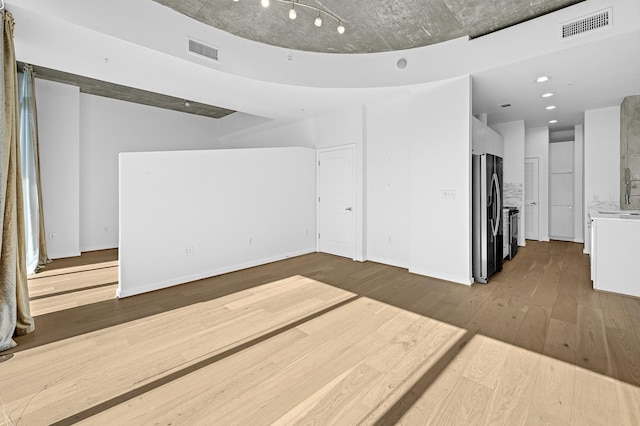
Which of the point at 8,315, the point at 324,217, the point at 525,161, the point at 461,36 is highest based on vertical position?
the point at 461,36

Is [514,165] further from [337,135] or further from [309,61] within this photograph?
[309,61]

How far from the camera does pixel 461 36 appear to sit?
3.99m

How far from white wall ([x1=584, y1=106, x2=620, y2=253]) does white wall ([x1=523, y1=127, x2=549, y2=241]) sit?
1.26 metres

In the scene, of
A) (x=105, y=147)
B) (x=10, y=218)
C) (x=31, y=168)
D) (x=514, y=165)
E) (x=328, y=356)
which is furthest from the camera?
(x=514, y=165)

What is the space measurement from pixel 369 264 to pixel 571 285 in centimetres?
286

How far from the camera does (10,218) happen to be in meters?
2.63

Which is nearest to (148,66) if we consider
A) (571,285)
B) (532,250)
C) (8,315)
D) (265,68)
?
(265,68)

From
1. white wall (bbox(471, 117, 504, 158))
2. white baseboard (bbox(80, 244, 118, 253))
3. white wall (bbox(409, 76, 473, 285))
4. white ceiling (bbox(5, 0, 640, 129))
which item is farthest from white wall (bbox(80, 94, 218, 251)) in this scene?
white wall (bbox(471, 117, 504, 158))

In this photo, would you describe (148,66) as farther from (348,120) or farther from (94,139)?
(94,139)

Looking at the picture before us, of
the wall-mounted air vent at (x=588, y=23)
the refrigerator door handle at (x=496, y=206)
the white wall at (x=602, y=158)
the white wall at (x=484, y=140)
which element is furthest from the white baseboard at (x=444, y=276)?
the white wall at (x=602, y=158)

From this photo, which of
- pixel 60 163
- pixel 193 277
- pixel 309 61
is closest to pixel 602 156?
pixel 309 61

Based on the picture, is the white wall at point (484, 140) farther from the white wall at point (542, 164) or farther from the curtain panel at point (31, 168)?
the curtain panel at point (31, 168)

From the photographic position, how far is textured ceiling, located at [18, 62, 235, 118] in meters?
5.46

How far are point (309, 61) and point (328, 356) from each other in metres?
4.13
